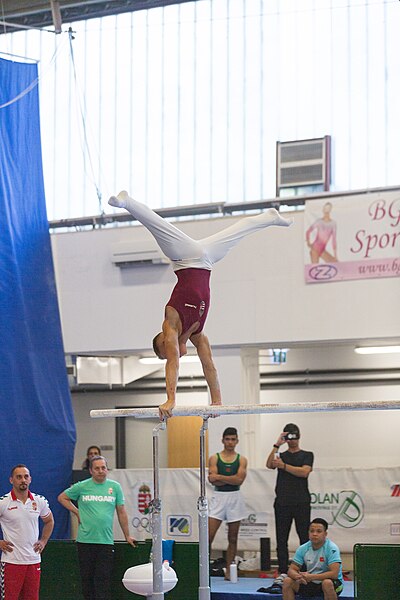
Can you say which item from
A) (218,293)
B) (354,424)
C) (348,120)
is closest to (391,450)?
(354,424)

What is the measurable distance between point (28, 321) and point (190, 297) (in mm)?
4746

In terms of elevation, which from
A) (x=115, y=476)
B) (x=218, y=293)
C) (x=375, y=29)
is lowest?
(x=115, y=476)

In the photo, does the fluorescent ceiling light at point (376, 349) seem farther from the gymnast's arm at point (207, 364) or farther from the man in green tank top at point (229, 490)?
the gymnast's arm at point (207, 364)

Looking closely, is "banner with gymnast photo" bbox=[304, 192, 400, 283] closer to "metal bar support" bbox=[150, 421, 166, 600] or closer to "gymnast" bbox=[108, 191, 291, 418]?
"gymnast" bbox=[108, 191, 291, 418]

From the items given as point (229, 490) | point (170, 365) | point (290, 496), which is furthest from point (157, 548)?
point (229, 490)

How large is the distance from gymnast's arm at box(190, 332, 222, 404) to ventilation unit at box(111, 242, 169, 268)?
4814 millimetres

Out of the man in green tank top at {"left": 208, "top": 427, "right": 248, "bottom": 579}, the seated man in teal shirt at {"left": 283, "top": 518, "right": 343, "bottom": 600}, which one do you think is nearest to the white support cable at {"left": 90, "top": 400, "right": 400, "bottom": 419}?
the seated man in teal shirt at {"left": 283, "top": 518, "right": 343, "bottom": 600}

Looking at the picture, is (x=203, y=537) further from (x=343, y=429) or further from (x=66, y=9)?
(x=66, y=9)

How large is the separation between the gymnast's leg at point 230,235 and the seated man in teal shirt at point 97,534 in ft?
9.64

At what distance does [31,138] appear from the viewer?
34.1ft

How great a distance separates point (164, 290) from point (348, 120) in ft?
9.52

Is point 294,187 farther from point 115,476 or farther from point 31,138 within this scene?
point 115,476

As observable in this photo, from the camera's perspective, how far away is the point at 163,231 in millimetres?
5504

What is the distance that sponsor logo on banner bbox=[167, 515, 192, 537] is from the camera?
367 inches
